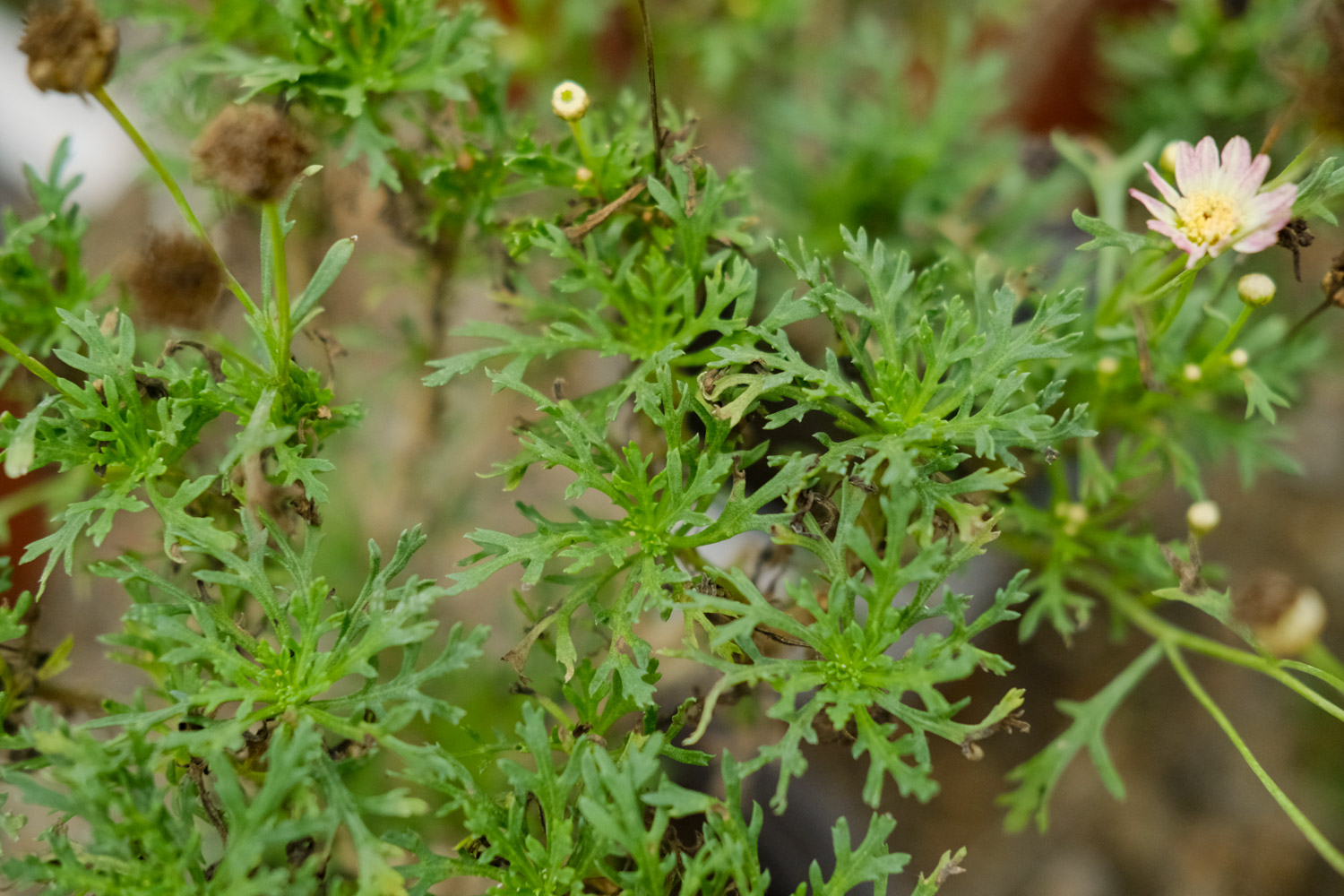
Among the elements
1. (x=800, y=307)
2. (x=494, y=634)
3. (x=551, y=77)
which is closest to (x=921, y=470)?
(x=800, y=307)

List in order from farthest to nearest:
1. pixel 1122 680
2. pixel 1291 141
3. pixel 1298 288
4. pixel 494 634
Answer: pixel 1298 288, pixel 494 634, pixel 1291 141, pixel 1122 680

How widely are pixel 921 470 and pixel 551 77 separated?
1.04 m

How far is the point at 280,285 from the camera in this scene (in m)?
0.72

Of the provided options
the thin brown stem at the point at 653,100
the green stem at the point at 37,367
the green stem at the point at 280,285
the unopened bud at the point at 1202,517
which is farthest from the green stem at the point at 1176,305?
the green stem at the point at 37,367

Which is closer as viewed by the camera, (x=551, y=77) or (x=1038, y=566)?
(x=1038, y=566)

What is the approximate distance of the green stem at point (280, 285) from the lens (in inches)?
28.3

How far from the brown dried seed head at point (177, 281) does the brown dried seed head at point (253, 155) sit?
100mm

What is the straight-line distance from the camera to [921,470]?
0.71 metres

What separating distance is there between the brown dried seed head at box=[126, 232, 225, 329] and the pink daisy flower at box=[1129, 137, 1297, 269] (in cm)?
78

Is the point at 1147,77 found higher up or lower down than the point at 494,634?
higher up

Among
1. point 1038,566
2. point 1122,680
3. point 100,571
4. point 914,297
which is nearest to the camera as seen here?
point 100,571

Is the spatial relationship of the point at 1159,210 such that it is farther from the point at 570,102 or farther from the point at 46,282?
the point at 46,282

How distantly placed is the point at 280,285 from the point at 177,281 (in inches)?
5.5

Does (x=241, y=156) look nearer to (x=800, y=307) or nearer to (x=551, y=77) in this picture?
(x=800, y=307)
